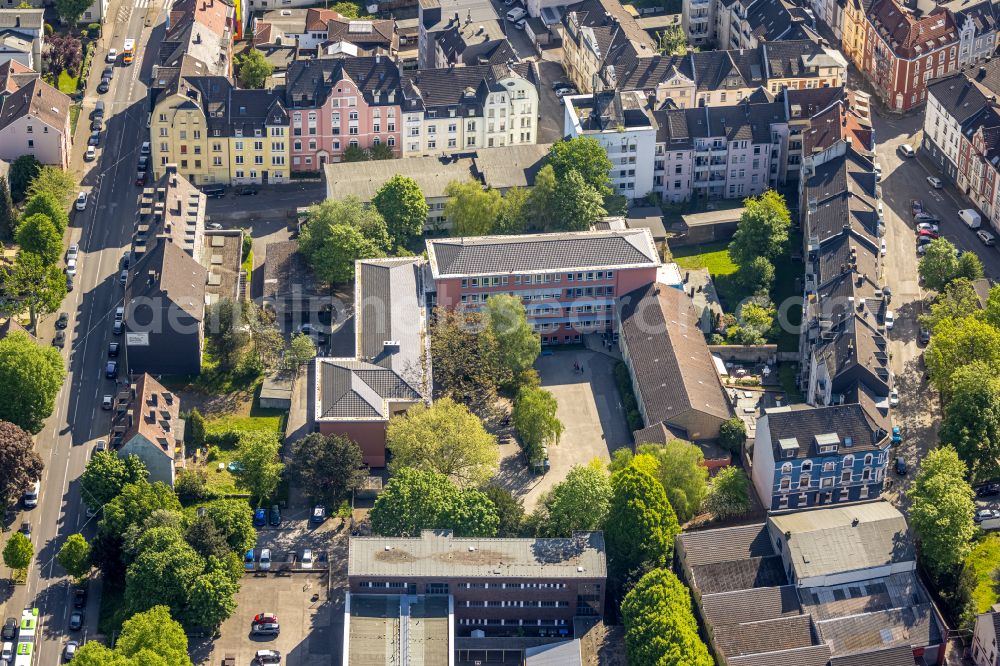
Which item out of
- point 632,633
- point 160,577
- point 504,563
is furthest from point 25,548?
point 632,633

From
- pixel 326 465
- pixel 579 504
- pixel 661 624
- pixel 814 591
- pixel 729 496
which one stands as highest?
pixel 326 465

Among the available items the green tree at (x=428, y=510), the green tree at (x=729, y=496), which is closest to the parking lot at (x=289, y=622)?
the green tree at (x=428, y=510)

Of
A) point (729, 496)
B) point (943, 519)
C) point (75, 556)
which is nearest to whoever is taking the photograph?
point (75, 556)

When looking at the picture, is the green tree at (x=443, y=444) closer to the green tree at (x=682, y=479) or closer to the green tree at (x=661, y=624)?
the green tree at (x=682, y=479)

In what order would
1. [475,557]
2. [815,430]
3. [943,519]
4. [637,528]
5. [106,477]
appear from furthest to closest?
[815,430] → [106,477] → [943,519] → [637,528] → [475,557]

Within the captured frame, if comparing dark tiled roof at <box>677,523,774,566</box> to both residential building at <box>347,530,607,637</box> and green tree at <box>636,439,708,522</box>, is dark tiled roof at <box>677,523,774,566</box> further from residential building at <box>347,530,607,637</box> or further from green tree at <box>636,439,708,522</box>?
residential building at <box>347,530,607,637</box>

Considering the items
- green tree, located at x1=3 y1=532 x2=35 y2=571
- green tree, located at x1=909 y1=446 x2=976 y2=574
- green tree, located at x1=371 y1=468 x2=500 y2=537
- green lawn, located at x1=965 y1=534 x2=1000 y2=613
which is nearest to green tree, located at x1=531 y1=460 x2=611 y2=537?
green tree, located at x1=371 y1=468 x2=500 y2=537

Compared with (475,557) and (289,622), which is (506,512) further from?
(289,622)

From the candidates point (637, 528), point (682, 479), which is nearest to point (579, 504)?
point (637, 528)
